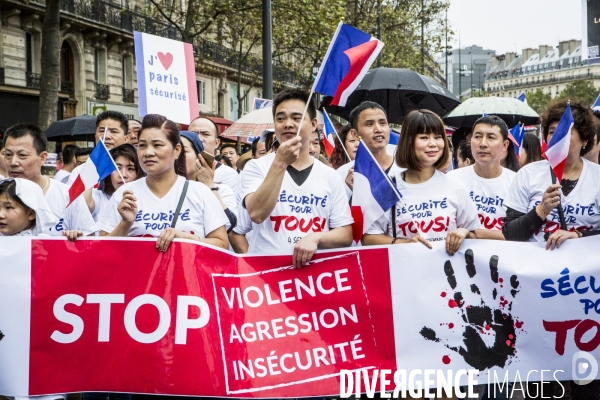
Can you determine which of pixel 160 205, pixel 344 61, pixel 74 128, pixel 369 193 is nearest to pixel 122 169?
pixel 160 205

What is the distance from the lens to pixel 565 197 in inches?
170

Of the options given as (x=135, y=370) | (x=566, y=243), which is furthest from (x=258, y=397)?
A: (x=566, y=243)

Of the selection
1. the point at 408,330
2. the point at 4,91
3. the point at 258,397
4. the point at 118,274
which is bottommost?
the point at 258,397

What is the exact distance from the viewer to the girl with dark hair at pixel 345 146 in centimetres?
628

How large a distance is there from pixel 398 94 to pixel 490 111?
226cm

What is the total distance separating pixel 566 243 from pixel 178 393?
2308 millimetres

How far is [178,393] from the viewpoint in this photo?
3.90m

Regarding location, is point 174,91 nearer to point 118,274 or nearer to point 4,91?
point 118,274

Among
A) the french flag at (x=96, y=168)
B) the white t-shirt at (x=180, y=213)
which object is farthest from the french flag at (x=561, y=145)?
the french flag at (x=96, y=168)

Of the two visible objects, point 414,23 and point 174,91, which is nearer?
point 174,91

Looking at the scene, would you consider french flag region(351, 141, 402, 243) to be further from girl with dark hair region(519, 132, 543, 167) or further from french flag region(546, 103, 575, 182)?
girl with dark hair region(519, 132, 543, 167)

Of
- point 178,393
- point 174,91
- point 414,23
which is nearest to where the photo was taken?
point 178,393

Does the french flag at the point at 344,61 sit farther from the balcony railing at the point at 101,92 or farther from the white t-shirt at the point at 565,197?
the balcony railing at the point at 101,92

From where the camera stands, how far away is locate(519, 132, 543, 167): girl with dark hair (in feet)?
24.0
